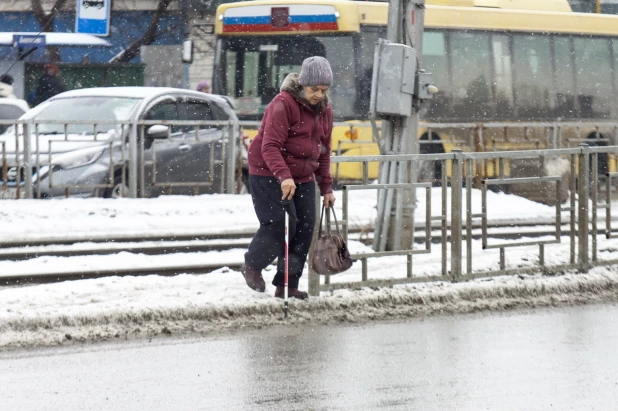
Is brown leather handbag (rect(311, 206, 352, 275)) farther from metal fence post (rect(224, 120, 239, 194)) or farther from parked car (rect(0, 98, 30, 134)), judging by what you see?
parked car (rect(0, 98, 30, 134))

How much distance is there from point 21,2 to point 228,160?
61.3 feet

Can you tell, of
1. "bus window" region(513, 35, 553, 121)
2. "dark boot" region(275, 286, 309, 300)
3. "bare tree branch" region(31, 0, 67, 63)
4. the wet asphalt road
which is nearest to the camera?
the wet asphalt road

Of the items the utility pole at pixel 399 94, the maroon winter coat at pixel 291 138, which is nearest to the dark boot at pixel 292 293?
the maroon winter coat at pixel 291 138

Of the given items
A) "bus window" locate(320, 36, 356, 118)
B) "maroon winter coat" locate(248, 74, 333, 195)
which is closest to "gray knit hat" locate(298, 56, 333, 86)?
"maroon winter coat" locate(248, 74, 333, 195)

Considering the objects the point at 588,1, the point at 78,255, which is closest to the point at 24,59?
the point at 588,1

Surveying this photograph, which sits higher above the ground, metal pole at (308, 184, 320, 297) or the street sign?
the street sign

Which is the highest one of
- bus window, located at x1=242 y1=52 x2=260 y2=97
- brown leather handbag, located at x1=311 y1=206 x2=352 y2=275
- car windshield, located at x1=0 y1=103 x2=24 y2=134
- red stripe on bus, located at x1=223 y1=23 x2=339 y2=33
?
red stripe on bus, located at x1=223 y1=23 x2=339 y2=33

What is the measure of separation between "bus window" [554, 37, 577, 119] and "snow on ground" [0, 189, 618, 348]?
1158 centimetres

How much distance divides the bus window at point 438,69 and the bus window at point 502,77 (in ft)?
3.52

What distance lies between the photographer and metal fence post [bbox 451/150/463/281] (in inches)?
332

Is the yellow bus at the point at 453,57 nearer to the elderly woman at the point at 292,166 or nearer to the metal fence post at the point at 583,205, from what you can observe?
the metal fence post at the point at 583,205

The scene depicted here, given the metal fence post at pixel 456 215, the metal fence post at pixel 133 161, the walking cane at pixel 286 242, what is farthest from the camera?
the metal fence post at pixel 133 161

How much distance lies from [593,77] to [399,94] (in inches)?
532

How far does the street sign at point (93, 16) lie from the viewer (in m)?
22.2
